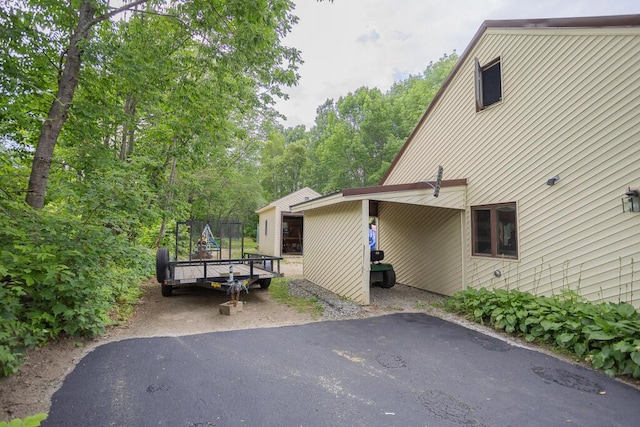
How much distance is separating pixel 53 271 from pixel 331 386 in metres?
3.24

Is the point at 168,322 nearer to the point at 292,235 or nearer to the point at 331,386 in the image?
the point at 331,386

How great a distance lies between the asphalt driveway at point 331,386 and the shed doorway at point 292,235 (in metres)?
15.1

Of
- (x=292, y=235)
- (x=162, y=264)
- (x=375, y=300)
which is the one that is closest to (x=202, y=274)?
(x=162, y=264)

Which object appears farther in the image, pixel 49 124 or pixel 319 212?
pixel 319 212

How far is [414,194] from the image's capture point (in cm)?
641

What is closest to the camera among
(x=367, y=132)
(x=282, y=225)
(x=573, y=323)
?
(x=573, y=323)

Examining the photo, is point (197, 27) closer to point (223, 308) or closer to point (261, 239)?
point (223, 308)

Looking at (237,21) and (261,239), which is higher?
(237,21)

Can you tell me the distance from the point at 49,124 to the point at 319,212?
19.6ft

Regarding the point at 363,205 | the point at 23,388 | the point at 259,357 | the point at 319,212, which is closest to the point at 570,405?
the point at 259,357

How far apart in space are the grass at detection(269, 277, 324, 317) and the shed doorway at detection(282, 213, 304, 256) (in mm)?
10909

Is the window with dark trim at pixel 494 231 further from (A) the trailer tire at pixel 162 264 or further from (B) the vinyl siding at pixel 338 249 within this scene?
(A) the trailer tire at pixel 162 264

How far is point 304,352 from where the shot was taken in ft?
12.8

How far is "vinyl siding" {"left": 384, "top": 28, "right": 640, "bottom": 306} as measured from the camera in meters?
4.32
